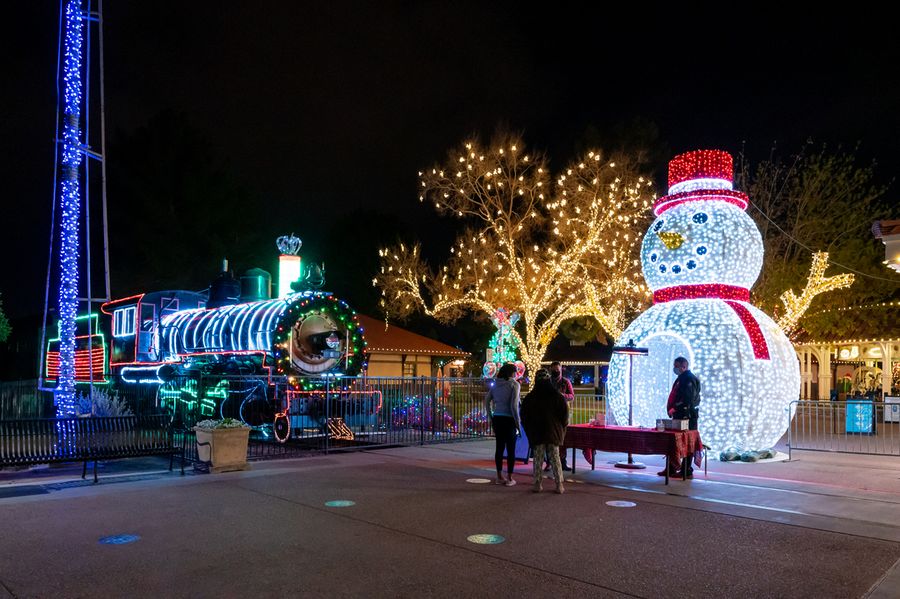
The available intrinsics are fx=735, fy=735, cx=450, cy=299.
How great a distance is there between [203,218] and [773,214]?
2767cm

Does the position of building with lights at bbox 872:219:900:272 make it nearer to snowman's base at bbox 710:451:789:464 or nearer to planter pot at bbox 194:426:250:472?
snowman's base at bbox 710:451:789:464

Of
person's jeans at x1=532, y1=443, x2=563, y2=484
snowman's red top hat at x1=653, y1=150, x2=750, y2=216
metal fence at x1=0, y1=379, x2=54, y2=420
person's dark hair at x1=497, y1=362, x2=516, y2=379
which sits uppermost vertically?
snowman's red top hat at x1=653, y1=150, x2=750, y2=216

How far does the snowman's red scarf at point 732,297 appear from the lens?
11562 mm

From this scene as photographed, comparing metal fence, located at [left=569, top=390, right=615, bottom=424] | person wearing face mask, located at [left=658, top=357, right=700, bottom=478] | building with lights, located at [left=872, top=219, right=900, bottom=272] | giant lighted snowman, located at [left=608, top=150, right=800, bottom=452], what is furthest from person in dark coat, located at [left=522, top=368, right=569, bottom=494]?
building with lights, located at [left=872, top=219, right=900, bottom=272]

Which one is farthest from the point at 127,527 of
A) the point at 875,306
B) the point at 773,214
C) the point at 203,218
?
the point at 203,218

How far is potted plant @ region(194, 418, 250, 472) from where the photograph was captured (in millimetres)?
10852

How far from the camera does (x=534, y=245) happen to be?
75.5ft

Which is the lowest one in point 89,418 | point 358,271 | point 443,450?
point 443,450

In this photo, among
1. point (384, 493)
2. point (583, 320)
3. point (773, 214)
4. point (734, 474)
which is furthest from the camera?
point (583, 320)

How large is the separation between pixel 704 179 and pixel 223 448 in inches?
346

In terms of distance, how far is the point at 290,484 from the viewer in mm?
9867

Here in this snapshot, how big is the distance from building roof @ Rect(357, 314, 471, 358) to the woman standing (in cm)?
1746

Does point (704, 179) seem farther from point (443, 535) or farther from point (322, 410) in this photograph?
point (322, 410)

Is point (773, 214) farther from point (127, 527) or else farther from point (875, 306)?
point (127, 527)
